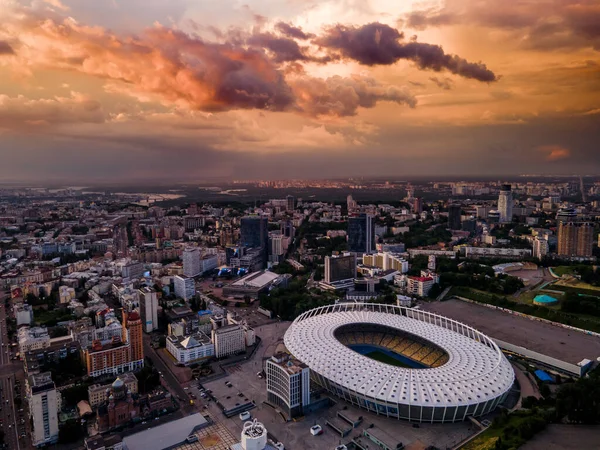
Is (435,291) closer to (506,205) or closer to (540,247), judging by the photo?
(540,247)

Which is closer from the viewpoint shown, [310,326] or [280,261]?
[310,326]

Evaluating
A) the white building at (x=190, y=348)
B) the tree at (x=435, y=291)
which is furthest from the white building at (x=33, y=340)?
the tree at (x=435, y=291)

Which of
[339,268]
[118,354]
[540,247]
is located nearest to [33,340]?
[118,354]

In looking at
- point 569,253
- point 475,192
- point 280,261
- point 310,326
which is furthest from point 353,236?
point 475,192

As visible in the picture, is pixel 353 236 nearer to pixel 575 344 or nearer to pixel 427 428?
pixel 575 344

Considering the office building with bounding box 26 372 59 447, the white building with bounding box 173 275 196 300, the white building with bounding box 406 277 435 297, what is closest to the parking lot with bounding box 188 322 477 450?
the office building with bounding box 26 372 59 447

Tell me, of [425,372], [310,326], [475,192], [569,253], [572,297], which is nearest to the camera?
[425,372]

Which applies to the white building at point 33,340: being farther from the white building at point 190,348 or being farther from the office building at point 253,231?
the office building at point 253,231
